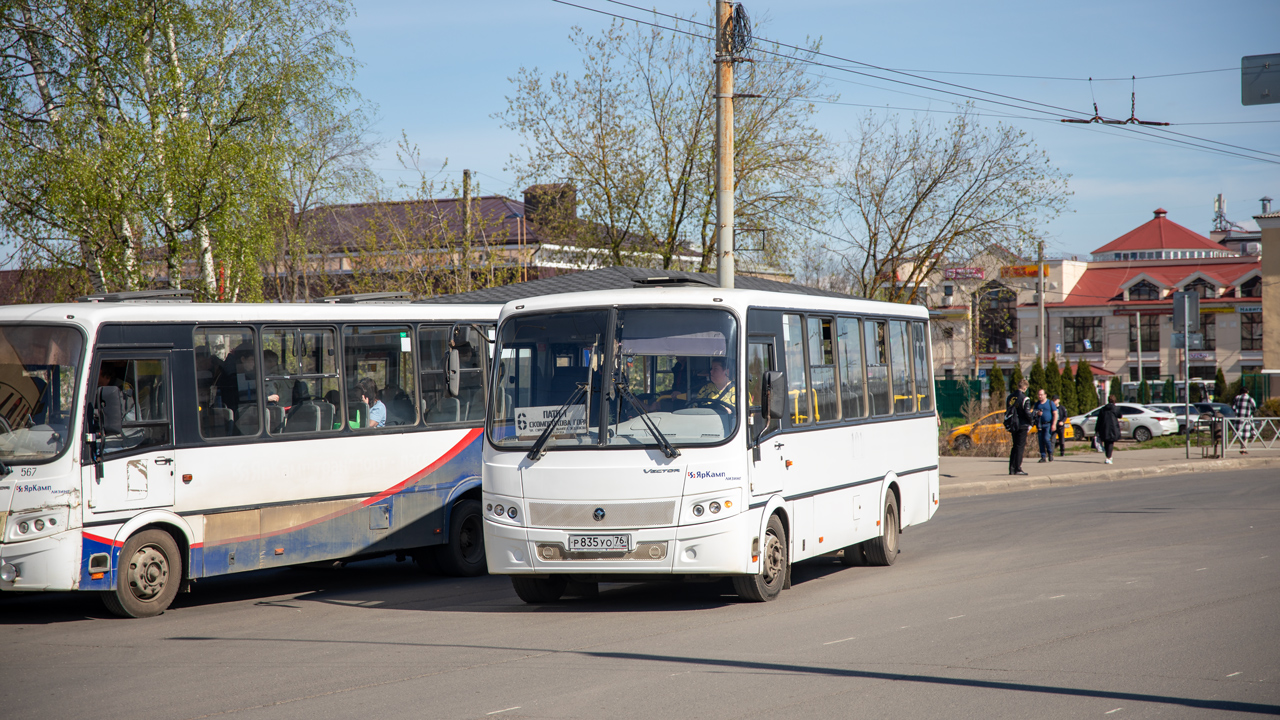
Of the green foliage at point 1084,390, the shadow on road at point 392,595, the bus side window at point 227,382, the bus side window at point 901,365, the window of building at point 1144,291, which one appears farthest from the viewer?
the window of building at point 1144,291

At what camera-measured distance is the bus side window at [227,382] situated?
35.6ft

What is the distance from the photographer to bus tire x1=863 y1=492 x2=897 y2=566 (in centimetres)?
1301

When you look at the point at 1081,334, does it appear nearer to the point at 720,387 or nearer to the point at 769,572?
the point at 769,572

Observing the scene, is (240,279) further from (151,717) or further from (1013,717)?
(1013,717)

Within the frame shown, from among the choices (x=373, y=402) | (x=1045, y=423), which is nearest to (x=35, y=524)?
(x=373, y=402)

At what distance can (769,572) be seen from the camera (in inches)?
410

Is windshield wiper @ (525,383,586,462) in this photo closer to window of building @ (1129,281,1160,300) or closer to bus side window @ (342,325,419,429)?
bus side window @ (342,325,419,429)

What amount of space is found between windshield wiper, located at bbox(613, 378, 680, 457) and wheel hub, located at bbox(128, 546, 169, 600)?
4.27 metres

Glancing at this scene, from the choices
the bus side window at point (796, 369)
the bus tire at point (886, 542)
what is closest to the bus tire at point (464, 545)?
the bus side window at point (796, 369)

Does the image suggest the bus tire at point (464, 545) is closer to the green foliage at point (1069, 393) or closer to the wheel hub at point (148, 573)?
the wheel hub at point (148, 573)

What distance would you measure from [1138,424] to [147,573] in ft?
132

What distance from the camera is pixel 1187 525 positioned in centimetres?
1616

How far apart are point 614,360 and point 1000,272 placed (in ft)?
94.2

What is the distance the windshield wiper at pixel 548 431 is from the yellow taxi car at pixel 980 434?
2575cm
